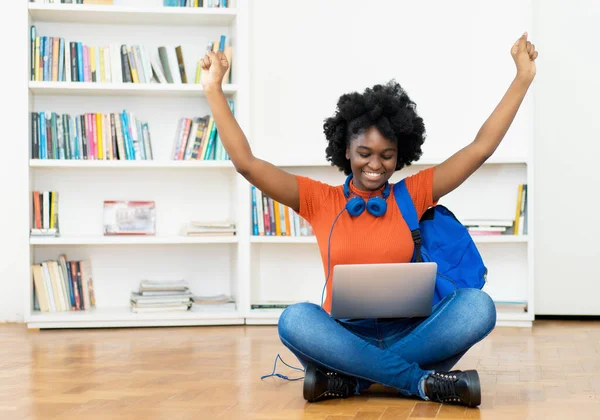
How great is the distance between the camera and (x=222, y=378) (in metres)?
2.80

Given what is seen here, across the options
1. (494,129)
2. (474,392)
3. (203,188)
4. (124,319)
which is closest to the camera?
(474,392)

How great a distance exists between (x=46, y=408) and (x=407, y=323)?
104cm

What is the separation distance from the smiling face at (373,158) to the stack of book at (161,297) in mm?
2029

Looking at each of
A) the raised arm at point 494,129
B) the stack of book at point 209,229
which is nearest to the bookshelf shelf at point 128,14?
the stack of book at point 209,229

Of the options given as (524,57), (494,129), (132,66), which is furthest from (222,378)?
(132,66)

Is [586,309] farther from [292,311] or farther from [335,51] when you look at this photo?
[292,311]

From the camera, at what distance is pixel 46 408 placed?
91.1 inches

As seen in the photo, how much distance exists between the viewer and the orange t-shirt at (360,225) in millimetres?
2465

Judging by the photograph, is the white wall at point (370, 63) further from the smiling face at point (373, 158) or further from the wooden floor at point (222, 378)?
the smiling face at point (373, 158)

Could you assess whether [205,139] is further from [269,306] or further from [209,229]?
[269,306]

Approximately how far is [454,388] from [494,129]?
76 cm

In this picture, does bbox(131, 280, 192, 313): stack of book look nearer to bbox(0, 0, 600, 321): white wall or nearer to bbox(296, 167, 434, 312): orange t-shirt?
bbox(0, 0, 600, 321): white wall

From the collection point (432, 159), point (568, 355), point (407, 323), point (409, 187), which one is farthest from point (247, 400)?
point (432, 159)

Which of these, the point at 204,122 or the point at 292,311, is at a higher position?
the point at 204,122
